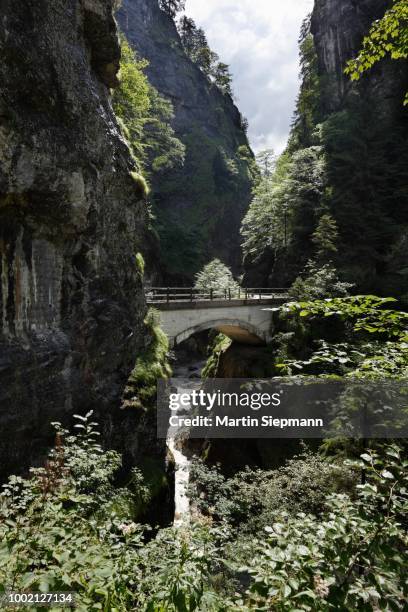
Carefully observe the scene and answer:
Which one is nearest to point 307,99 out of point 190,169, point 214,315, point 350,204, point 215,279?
point 190,169

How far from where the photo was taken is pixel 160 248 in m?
39.7

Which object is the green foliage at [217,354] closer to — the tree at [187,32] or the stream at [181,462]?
the stream at [181,462]

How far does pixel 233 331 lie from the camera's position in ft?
73.2

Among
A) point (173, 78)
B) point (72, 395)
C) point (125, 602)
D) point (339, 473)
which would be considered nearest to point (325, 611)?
point (125, 602)

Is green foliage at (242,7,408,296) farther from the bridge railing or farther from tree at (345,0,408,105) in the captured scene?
tree at (345,0,408,105)

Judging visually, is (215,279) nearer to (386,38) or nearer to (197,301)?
(197,301)

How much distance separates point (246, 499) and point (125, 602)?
646 centimetres

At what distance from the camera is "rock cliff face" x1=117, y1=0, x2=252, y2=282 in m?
43.0

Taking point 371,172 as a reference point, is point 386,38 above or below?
below

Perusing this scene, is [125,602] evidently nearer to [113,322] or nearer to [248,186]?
[113,322]

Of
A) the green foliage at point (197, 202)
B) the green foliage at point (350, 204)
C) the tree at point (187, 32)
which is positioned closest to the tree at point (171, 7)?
the tree at point (187, 32)

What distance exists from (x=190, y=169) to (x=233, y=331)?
32.6 meters

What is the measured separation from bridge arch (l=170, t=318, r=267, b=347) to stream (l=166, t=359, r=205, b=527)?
6.14 m

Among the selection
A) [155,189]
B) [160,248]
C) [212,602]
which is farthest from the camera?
[155,189]
